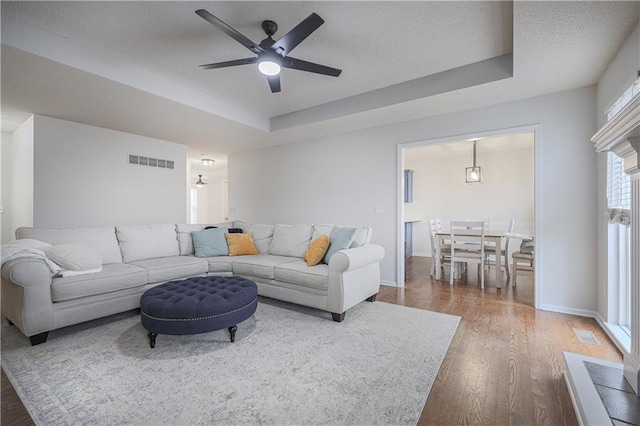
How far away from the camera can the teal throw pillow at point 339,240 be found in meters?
3.20

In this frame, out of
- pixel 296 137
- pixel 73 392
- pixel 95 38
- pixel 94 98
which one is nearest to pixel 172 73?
pixel 95 38

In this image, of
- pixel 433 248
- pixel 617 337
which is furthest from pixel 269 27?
pixel 433 248

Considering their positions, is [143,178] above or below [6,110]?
below

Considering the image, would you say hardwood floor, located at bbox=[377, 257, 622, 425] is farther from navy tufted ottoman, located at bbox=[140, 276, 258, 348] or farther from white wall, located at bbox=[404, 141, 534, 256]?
white wall, located at bbox=[404, 141, 534, 256]

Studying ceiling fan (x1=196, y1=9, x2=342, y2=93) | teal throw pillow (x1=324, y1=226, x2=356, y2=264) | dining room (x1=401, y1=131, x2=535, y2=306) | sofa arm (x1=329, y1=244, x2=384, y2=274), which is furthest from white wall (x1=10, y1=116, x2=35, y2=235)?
dining room (x1=401, y1=131, x2=535, y2=306)

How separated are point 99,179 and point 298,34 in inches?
160

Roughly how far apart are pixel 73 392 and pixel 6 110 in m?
3.91

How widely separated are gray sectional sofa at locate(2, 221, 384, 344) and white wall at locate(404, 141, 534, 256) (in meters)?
4.06

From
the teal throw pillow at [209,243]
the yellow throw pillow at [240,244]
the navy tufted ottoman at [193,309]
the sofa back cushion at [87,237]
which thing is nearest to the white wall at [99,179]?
the sofa back cushion at [87,237]

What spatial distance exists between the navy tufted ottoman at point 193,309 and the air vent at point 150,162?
3.23 m

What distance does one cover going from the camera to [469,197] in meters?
6.59

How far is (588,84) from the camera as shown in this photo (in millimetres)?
2930

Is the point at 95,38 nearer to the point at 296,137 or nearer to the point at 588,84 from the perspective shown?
the point at 296,137

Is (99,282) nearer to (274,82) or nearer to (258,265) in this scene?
(258,265)
